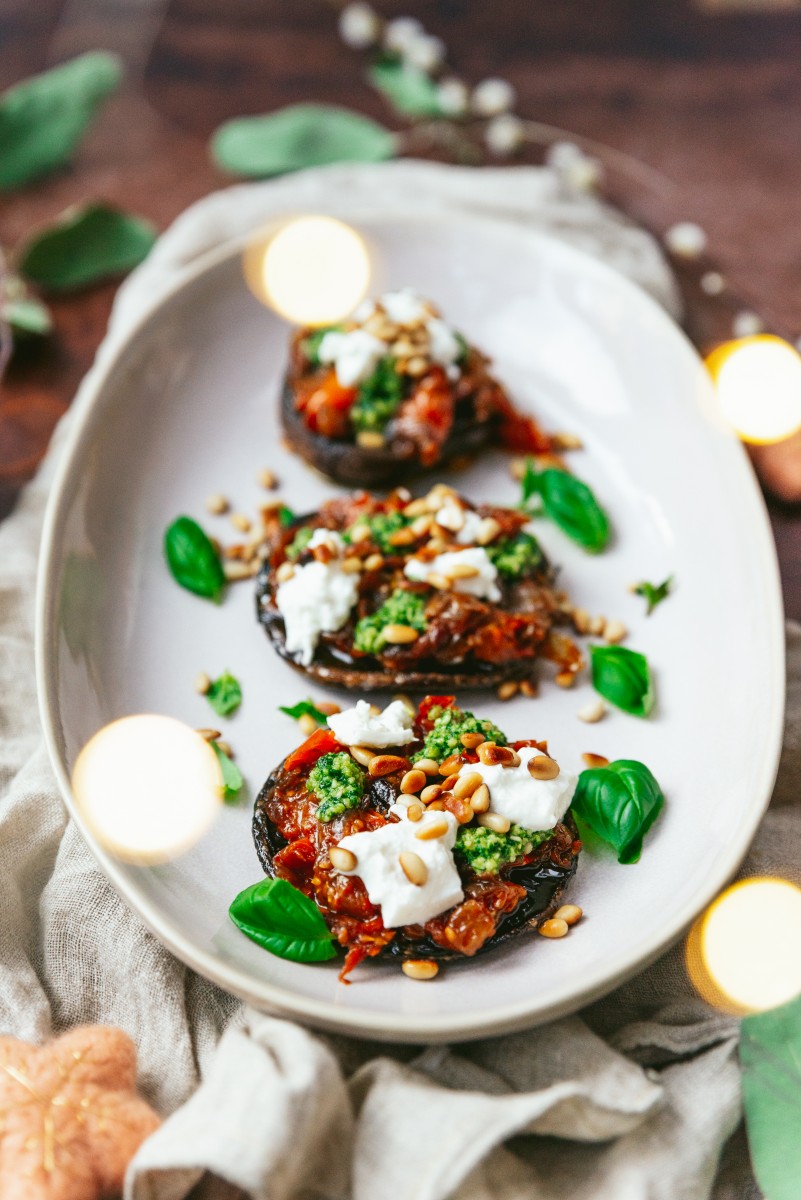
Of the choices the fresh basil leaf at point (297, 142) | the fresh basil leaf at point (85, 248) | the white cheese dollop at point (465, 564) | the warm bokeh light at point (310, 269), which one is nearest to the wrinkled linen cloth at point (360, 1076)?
the white cheese dollop at point (465, 564)

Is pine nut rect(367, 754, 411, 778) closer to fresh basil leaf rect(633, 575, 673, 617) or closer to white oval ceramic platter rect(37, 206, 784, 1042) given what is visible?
white oval ceramic platter rect(37, 206, 784, 1042)

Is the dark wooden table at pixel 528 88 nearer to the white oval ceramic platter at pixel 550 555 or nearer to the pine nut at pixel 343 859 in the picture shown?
the white oval ceramic platter at pixel 550 555

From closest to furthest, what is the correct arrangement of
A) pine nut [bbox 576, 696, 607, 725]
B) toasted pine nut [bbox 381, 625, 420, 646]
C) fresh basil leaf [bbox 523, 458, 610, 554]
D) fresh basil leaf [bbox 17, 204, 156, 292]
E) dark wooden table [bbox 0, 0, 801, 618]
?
toasted pine nut [bbox 381, 625, 420, 646] < pine nut [bbox 576, 696, 607, 725] < fresh basil leaf [bbox 523, 458, 610, 554] < fresh basil leaf [bbox 17, 204, 156, 292] < dark wooden table [bbox 0, 0, 801, 618]

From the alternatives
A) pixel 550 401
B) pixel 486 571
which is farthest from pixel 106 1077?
pixel 550 401

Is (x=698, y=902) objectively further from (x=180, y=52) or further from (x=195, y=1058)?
(x=180, y=52)

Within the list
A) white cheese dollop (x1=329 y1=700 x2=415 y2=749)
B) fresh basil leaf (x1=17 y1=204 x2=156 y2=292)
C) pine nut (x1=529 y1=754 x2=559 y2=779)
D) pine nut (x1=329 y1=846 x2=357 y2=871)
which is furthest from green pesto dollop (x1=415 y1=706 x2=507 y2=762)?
fresh basil leaf (x1=17 y1=204 x2=156 y2=292)

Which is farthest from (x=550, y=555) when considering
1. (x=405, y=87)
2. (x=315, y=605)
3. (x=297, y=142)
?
(x=405, y=87)
